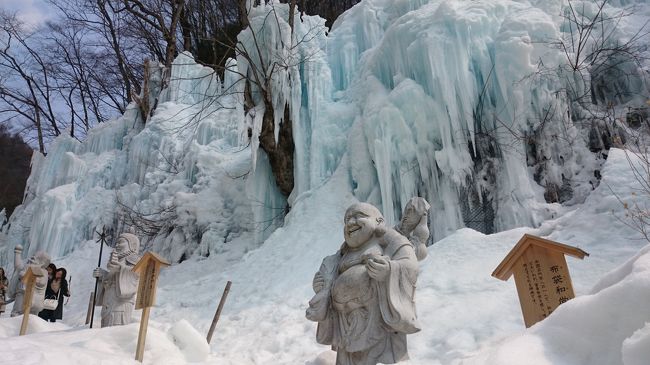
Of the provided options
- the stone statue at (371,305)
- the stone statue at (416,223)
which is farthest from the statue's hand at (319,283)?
the stone statue at (416,223)

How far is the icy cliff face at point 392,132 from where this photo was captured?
800 centimetres

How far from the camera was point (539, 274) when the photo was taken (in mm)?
3473

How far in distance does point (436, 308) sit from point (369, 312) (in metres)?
2.30

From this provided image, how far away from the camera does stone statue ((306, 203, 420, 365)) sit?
328 centimetres

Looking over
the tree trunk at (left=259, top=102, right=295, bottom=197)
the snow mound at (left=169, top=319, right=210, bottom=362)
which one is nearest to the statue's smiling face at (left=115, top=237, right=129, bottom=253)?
the snow mound at (left=169, top=319, right=210, bottom=362)

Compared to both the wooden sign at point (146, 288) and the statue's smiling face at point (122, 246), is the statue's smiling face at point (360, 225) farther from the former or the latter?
the statue's smiling face at point (122, 246)

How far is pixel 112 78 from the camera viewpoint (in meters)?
20.9

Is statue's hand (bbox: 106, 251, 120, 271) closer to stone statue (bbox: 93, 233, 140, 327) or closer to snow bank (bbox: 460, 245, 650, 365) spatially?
stone statue (bbox: 93, 233, 140, 327)

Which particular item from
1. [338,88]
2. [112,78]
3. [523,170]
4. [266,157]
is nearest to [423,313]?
[523,170]

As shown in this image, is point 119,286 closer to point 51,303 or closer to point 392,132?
point 51,303

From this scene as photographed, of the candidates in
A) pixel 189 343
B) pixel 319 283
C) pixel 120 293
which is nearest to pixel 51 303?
pixel 120 293

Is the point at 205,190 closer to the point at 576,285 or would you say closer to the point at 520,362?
the point at 576,285

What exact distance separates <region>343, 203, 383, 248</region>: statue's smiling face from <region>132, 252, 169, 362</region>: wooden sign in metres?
2.17

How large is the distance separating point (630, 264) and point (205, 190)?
1075cm
